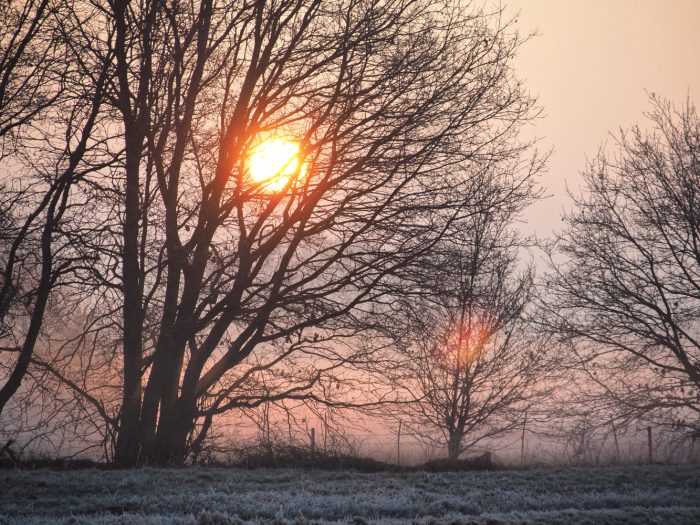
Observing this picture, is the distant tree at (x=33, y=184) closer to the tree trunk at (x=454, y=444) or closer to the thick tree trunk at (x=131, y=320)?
the thick tree trunk at (x=131, y=320)

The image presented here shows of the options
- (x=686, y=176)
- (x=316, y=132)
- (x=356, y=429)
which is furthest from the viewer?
(x=686, y=176)

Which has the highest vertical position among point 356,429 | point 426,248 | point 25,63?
point 25,63

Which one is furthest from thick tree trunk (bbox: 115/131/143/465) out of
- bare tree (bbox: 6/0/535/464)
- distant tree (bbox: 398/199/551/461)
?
distant tree (bbox: 398/199/551/461)

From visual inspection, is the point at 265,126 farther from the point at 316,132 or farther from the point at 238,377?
the point at 238,377

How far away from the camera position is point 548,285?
817 inches

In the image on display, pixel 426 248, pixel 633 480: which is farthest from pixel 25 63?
pixel 633 480

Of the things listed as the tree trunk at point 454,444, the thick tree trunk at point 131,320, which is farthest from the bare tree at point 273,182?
the tree trunk at point 454,444

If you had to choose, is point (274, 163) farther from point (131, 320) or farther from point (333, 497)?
point (333, 497)

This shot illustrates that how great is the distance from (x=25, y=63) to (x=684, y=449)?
1989 centimetres

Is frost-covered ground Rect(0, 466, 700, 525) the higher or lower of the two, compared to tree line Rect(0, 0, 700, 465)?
lower

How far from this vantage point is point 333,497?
27.1 ft

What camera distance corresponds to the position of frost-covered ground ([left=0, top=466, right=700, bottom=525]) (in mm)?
6867

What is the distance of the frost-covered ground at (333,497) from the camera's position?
270 inches

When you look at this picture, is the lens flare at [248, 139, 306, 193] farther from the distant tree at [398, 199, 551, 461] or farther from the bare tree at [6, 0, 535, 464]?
the distant tree at [398, 199, 551, 461]
